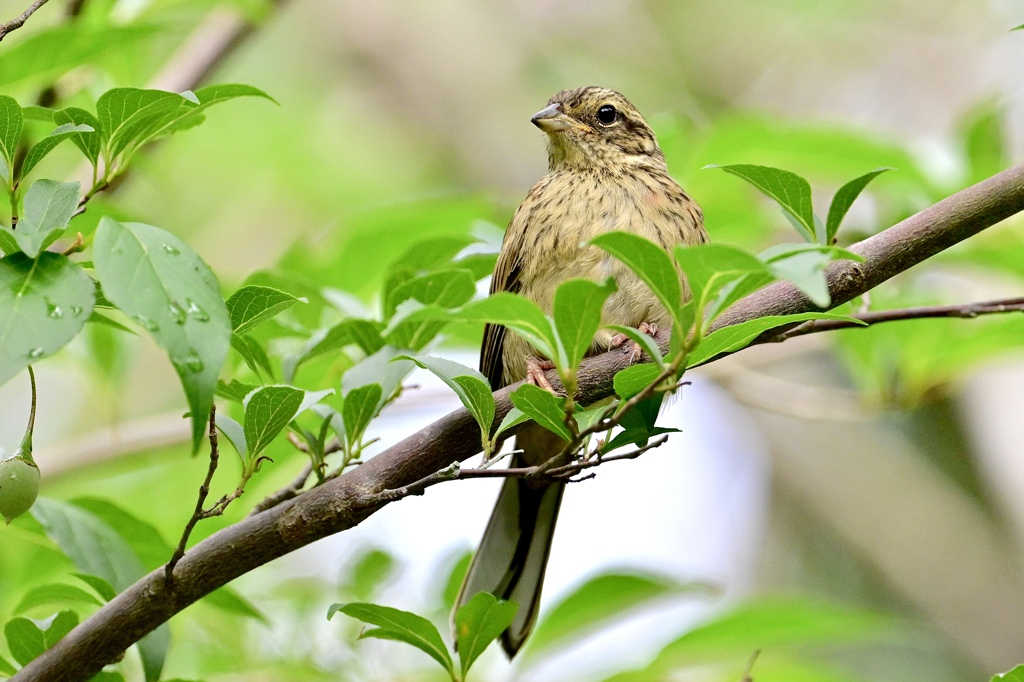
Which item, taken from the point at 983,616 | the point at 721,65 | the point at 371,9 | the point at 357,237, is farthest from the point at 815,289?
the point at 371,9

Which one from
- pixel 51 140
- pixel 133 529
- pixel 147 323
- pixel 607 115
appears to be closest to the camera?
pixel 147 323

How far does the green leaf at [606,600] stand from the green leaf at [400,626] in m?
0.83

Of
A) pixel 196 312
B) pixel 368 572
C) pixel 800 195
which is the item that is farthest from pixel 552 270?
pixel 196 312

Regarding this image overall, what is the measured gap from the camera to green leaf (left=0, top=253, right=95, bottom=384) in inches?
59.6

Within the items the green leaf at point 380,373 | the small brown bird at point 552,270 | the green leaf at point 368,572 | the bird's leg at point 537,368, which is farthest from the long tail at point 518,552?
the green leaf at point 380,373

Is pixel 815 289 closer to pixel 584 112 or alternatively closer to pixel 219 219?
pixel 584 112

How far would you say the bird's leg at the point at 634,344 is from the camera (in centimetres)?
237

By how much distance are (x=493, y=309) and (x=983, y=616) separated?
21.8 feet

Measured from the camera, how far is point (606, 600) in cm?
313

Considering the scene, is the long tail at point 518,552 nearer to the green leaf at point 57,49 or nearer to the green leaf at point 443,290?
the green leaf at point 443,290

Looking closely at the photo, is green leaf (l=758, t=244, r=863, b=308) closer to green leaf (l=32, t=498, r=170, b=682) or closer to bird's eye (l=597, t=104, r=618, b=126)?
green leaf (l=32, t=498, r=170, b=682)

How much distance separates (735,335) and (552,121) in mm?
2536

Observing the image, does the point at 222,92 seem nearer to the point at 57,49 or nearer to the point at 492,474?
the point at 57,49

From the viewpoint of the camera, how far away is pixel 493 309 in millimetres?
1753
